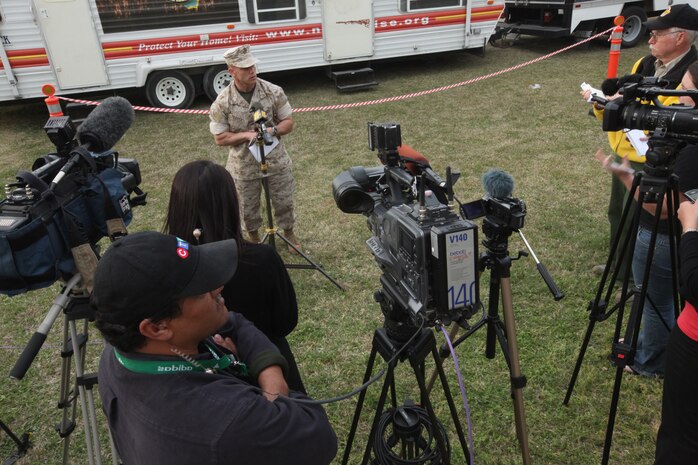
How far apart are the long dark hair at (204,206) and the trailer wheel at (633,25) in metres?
13.2

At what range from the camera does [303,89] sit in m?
10.9

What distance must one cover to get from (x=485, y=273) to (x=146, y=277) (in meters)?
3.63

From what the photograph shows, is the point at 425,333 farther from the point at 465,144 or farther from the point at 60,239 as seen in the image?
the point at 465,144

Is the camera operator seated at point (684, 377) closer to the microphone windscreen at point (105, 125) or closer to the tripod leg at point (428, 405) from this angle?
the tripod leg at point (428, 405)

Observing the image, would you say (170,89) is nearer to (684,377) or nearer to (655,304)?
(655,304)

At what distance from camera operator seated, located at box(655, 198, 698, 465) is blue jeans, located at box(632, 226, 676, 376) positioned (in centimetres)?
106

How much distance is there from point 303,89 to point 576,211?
714cm

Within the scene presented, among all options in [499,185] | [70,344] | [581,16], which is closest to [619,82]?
[499,185]

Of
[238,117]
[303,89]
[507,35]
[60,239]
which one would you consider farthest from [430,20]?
[60,239]

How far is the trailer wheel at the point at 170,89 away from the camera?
9.41m

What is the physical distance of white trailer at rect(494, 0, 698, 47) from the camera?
11.7m

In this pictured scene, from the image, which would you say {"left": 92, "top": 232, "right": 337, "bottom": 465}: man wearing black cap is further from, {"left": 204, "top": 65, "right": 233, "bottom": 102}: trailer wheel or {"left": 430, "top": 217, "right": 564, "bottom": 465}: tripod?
{"left": 204, "top": 65, "right": 233, "bottom": 102}: trailer wheel

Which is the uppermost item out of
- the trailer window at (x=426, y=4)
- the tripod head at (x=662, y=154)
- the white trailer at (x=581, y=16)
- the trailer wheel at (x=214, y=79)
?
the trailer window at (x=426, y=4)

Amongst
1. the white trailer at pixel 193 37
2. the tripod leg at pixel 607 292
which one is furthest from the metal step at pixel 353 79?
the tripod leg at pixel 607 292
